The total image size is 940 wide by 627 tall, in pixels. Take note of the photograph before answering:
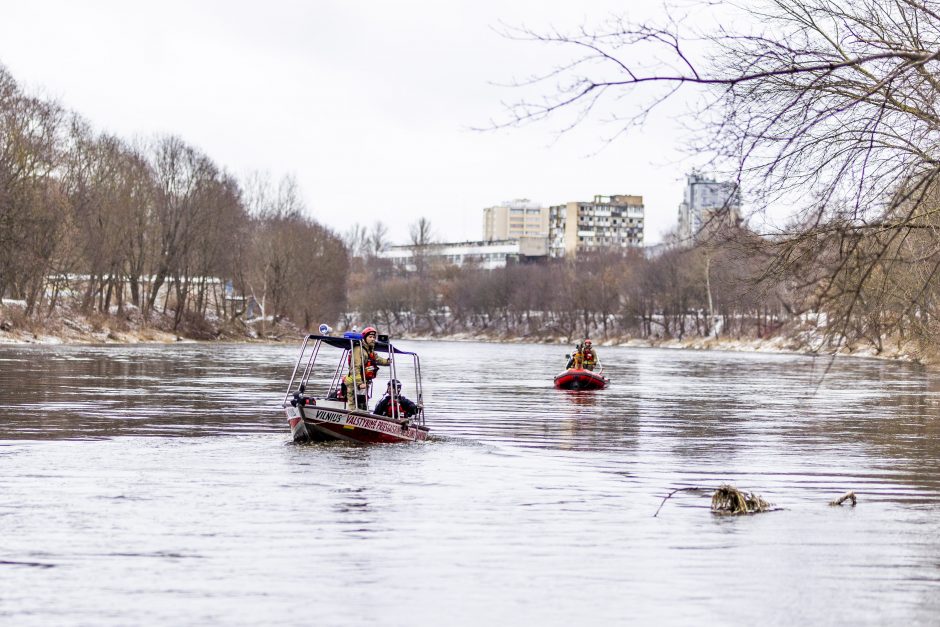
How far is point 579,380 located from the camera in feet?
152

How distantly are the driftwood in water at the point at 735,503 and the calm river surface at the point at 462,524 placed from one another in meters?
0.20

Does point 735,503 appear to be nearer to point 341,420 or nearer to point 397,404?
point 341,420

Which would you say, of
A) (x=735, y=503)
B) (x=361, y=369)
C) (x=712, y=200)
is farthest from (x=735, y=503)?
(x=361, y=369)

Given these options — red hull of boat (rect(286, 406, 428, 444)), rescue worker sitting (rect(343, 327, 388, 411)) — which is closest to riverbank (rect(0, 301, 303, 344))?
rescue worker sitting (rect(343, 327, 388, 411))

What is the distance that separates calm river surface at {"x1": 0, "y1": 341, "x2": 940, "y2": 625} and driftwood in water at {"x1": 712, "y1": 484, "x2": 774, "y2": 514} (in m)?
0.20

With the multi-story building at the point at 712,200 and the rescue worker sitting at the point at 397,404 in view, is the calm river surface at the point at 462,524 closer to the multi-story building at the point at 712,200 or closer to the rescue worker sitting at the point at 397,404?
the rescue worker sitting at the point at 397,404

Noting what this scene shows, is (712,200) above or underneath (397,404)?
above

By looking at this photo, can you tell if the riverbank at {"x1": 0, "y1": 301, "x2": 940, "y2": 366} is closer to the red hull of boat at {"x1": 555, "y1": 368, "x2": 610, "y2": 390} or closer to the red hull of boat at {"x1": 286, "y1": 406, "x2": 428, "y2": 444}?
the red hull of boat at {"x1": 555, "y1": 368, "x2": 610, "y2": 390}

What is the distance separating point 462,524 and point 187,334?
92928 mm

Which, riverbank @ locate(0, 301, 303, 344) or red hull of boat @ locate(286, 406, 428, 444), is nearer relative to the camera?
red hull of boat @ locate(286, 406, 428, 444)

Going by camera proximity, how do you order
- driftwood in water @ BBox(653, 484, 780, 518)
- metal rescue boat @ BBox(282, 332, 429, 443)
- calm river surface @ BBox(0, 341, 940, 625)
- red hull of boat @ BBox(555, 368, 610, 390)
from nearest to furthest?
calm river surface @ BBox(0, 341, 940, 625) < driftwood in water @ BBox(653, 484, 780, 518) < metal rescue boat @ BBox(282, 332, 429, 443) < red hull of boat @ BBox(555, 368, 610, 390)

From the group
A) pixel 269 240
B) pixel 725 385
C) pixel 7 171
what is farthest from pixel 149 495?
pixel 269 240

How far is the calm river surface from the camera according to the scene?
10719 mm

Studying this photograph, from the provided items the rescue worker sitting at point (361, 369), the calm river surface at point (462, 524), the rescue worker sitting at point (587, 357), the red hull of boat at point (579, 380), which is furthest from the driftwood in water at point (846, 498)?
the rescue worker sitting at point (587, 357)
